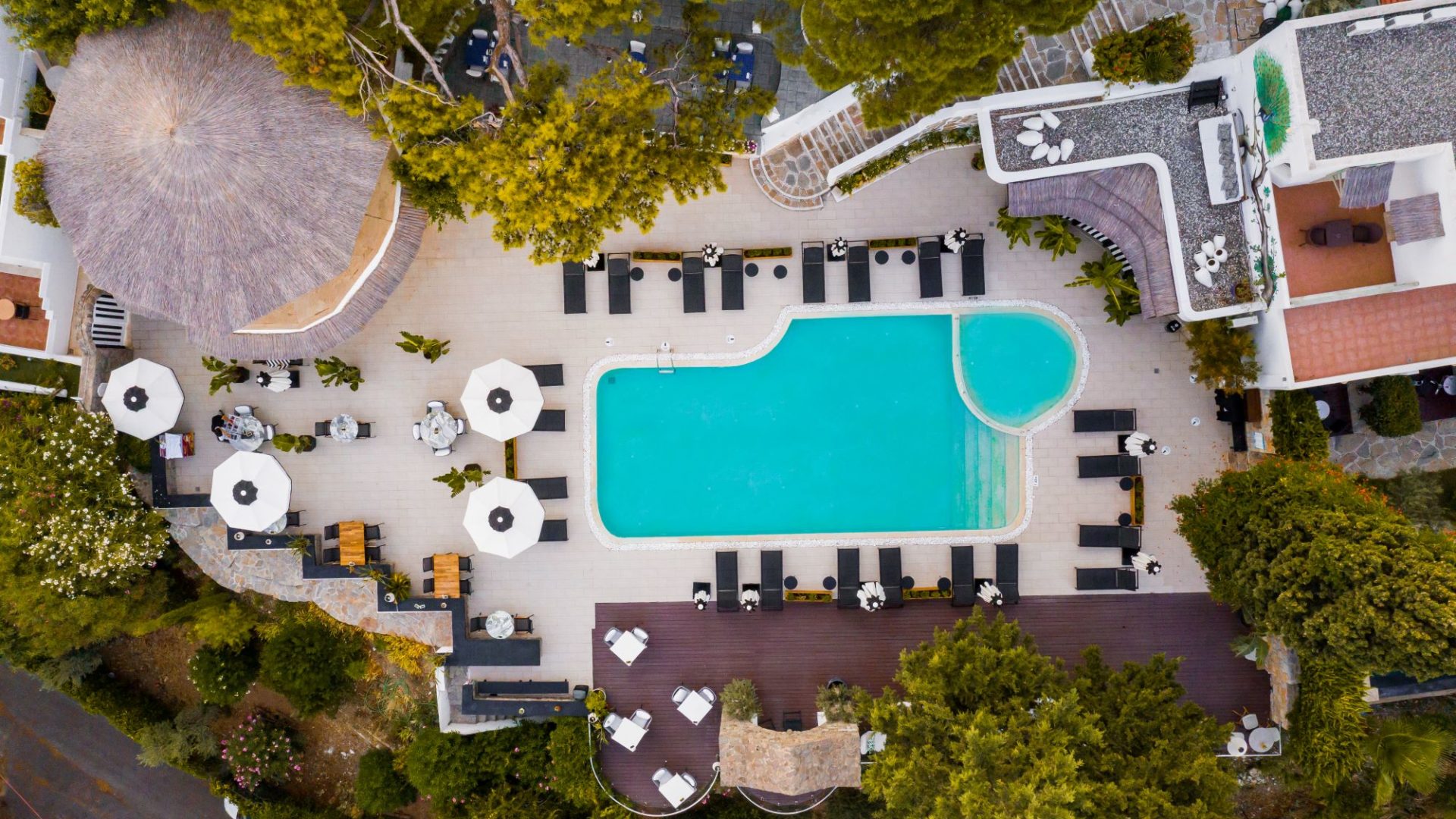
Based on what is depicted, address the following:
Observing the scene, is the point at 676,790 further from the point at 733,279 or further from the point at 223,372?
the point at 223,372

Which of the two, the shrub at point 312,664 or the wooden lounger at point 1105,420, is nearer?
the wooden lounger at point 1105,420

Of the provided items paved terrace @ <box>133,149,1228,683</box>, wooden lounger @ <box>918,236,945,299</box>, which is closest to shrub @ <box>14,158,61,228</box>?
paved terrace @ <box>133,149,1228,683</box>

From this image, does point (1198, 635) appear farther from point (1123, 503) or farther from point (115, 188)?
point (115, 188)

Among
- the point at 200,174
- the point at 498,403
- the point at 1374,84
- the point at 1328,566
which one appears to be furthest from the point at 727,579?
the point at 1374,84

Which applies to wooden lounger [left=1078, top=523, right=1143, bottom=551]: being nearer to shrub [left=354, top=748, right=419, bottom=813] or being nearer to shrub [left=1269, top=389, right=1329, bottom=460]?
shrub [left=1269, top=389, right=1329, bottom=460]

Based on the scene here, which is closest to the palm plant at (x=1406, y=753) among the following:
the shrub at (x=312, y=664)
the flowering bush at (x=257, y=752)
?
the shrub at (x=312, y=664)

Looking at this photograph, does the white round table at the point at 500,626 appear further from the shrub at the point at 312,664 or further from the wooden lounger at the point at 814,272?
the wooden lounger at the point at 814,272

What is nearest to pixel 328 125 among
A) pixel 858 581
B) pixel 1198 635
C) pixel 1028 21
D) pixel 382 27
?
pixel 382 27

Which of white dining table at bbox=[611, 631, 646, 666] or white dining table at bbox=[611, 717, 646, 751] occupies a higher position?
white dining table at bbox=[611, 631, 646, 666]
